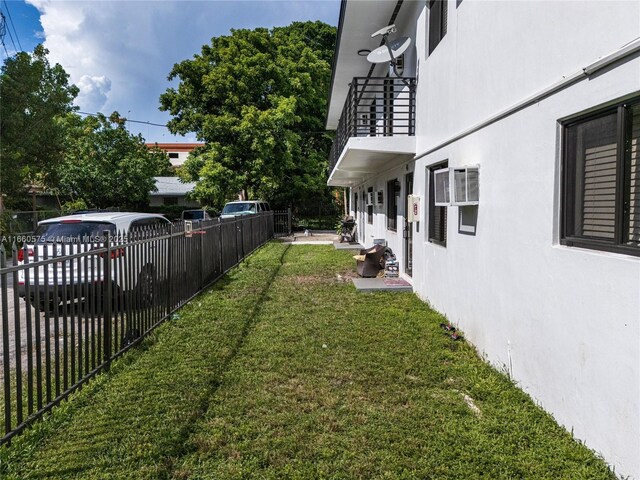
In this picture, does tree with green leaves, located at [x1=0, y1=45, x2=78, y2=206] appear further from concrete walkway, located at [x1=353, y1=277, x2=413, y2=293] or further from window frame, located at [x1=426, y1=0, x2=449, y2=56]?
window frame, located at [x1=426, y1=0, x2=449, y2=56]

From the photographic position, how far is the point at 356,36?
10680 millimetres

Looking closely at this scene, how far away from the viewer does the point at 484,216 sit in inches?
184

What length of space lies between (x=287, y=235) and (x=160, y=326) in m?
18.2

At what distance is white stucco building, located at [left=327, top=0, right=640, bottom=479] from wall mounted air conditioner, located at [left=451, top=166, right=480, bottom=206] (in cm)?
1

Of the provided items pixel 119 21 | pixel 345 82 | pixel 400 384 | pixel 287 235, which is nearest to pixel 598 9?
pixel 400 384

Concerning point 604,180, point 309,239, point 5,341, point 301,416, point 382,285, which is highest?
point 604,180

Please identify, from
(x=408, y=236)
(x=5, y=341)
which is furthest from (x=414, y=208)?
(x=5, y=341)

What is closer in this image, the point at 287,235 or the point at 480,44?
the point at 480,44

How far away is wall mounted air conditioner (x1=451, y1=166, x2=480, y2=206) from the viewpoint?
4852 millimetres

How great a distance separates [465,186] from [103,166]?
28.8 meters

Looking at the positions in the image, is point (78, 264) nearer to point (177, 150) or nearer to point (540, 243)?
point (540, 243)

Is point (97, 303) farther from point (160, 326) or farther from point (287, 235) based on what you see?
point (287, 235)

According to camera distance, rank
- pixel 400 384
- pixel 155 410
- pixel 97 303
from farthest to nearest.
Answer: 1. pixel 97 303
2. pixel 400 384
3. pixel 155 410

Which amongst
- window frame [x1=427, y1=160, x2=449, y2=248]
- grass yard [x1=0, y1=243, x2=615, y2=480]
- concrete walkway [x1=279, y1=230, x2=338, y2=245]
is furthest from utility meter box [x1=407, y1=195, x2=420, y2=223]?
concrete walkway [x1=279, y1=230, x2=338, y2=245]
